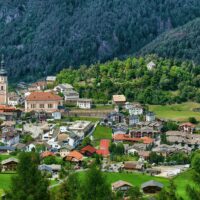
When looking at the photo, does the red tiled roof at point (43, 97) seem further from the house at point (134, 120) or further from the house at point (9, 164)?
the house at point (9, 164)

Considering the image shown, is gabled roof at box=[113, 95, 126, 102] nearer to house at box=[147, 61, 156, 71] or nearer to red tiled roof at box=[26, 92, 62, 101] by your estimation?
red tiled roof at box=[26, 92, 62, 101]

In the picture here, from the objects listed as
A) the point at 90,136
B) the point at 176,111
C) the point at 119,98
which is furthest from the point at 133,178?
the point at 119,98

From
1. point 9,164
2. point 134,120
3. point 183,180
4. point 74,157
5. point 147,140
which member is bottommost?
point 183,180

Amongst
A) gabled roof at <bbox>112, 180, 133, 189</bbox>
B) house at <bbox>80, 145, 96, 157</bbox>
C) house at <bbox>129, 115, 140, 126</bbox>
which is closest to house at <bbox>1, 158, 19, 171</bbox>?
house at <bbox>80, 145, 96, 157</bbox>

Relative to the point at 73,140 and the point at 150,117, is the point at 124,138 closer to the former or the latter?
the point at 73,140

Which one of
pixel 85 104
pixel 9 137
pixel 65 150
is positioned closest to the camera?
pixel 65 150

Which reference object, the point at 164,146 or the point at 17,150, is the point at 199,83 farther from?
the point at 17,150
